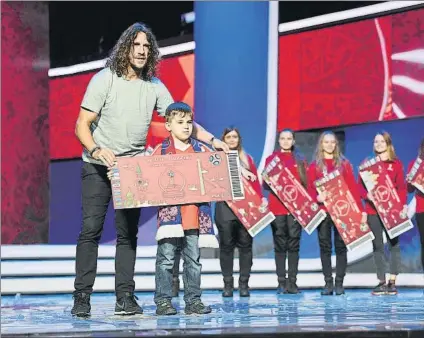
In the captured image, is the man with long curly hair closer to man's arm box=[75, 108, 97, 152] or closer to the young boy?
man's arm box=[75, 108, 97, 152]

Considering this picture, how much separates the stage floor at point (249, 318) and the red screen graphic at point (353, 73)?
206 cm

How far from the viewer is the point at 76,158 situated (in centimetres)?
904

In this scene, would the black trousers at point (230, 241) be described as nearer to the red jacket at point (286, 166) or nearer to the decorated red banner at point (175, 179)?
the red jacket at point (286, 166)

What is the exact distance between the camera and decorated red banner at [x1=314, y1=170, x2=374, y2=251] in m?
6.71

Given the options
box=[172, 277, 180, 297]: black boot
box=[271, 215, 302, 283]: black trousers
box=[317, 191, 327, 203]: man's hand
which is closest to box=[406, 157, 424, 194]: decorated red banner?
box=[317, 191, 327, 203]: man's hand

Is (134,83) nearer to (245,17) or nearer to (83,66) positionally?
(245,17)

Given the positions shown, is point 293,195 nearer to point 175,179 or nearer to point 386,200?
point 386,200

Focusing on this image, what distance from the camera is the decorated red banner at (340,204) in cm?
671

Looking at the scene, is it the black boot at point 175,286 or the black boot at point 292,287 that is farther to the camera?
the black boot at point 292,287

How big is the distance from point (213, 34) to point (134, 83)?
3.72m

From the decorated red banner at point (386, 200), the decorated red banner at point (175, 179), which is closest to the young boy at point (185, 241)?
the decorated red banner at point (175, 179)

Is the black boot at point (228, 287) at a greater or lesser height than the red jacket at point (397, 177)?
lesser

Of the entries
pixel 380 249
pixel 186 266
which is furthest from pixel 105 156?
pixel 380 249

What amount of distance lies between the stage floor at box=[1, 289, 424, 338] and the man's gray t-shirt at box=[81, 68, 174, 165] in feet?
2.73
